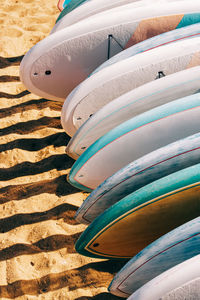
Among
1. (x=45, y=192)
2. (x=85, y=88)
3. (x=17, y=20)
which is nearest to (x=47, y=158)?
(x=45, y=192)

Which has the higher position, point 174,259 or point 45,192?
point 45,192

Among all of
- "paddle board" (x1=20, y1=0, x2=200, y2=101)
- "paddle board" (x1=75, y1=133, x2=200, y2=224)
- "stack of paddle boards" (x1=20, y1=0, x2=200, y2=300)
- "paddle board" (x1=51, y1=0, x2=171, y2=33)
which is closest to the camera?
"stack of paddle boards" (x1=20, y1=0, x2=200, y2=300)

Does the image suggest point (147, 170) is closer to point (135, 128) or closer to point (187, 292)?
point (135, 128)

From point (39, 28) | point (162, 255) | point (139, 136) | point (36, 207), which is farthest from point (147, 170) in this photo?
point (39, 28)

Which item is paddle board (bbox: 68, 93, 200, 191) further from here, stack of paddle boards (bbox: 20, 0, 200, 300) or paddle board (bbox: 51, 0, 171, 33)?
paddle board (bbox: 51, 0, 171, 33)

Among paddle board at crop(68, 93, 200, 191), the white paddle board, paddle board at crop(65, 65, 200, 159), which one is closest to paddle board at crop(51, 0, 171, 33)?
the white paddle board

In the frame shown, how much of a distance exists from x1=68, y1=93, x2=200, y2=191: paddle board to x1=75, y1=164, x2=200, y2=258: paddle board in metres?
0.54

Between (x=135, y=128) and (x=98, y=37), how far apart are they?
47.9 inches

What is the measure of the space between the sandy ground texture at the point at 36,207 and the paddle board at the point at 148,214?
44 centimetres

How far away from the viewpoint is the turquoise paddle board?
92.7 inches

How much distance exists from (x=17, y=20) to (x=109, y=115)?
9.87 feet

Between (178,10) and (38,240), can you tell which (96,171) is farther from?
(178,10)

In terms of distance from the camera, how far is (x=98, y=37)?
153 inches

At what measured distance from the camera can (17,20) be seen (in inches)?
223
